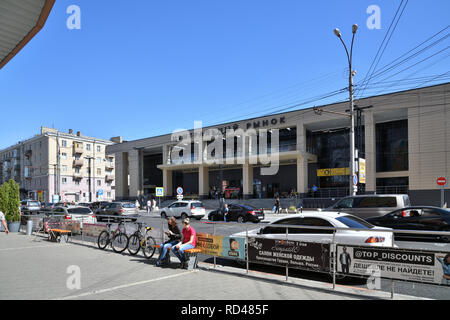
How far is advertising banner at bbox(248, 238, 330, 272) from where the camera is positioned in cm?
660

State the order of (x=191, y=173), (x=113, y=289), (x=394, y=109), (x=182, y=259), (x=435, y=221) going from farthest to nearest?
(x=191, y=173) → (x=394, y=109) → (x=435, y=221) → (x=182, y=259) → (x=113, y=289)

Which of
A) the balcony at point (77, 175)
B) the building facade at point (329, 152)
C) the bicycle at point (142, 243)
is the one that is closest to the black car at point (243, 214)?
the building facade at point (329, 152)

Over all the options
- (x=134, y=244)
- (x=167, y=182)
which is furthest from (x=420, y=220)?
(x=167, y=182)

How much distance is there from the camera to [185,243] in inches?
335

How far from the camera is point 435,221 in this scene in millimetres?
12383

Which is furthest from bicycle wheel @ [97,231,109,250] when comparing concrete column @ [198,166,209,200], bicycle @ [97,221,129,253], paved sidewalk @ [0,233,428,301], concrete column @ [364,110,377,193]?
concrete column @ [198,166,209,200]

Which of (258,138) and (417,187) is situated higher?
(258,138)

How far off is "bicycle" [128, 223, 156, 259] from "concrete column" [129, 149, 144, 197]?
4738 cm

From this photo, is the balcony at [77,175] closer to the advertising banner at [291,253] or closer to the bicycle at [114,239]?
the bicycle at [114,239]

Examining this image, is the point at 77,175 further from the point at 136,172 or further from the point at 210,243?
the point at 210,243

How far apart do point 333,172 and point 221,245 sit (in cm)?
3351

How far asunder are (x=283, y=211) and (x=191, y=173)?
80.8ft
